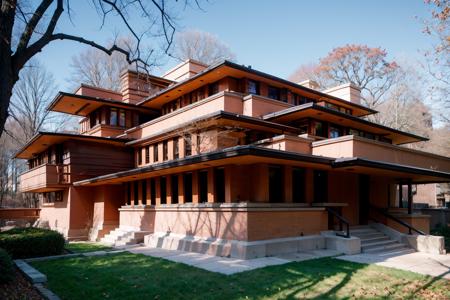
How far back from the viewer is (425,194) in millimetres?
43562

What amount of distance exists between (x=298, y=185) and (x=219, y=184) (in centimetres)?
349

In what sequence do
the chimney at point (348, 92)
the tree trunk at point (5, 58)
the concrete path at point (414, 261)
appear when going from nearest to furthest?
the tree trunk at point (5, 58), the concrete path at point (414, 261), the chimney at point (348, 92)

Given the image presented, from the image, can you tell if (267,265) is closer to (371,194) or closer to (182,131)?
(182,131)

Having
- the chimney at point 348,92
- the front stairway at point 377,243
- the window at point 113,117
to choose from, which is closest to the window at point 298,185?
the front stairway at point 377,243

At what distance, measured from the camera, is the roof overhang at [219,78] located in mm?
18828

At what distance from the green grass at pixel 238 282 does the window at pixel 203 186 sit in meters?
4.59

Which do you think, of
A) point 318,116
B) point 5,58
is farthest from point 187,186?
point 5,58

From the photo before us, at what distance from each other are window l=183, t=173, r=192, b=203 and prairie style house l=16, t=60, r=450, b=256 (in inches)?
1.7

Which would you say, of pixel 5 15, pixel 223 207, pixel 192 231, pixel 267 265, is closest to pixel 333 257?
pixel 267 265

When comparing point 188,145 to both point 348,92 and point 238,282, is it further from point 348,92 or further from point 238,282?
point 348,92

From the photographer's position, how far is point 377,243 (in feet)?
51.0

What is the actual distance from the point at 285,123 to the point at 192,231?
823 centimetres

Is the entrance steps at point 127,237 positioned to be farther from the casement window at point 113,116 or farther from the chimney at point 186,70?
the chimney at point 186,70

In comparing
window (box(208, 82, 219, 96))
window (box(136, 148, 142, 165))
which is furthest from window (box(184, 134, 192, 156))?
window (box(136, 148, 142, 165))
